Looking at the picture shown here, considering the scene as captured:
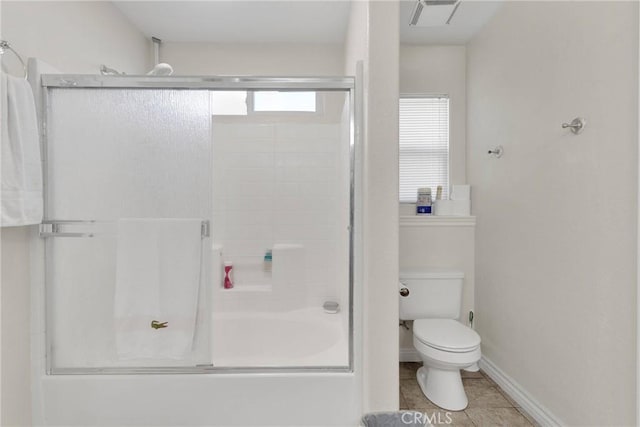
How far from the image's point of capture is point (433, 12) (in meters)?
1.95

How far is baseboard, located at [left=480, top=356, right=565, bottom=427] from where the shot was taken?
1602mm

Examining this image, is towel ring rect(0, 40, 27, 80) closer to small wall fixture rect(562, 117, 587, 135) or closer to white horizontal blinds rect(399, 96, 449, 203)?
white horizontal blinds rect(399, 96, 449, 203)

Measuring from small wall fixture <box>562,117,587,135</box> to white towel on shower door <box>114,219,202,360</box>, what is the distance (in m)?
1.81

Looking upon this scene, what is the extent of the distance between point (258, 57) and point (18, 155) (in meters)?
1.71

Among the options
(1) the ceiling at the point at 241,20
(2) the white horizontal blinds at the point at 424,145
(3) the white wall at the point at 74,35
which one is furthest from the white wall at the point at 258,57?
(2) the white horizontal blinds at the point at 424,145

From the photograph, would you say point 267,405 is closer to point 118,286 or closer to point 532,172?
point 118,286

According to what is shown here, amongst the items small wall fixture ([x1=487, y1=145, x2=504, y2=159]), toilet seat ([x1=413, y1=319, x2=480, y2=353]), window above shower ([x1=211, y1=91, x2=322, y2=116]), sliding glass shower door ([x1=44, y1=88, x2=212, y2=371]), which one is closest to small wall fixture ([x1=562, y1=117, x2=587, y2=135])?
small wall fixture ([x1=487, y1=145, x2=504, y2=159])

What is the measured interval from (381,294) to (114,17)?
239 centimetres

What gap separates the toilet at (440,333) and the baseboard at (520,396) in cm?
12

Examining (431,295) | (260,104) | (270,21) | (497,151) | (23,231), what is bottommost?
(431,295)

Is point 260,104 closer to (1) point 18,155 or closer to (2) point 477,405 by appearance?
(1) point 18,155

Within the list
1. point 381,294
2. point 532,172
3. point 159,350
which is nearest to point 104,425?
point 159,350

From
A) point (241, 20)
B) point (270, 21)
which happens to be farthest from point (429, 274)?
point (241, 20)

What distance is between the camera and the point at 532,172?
5.78ft
